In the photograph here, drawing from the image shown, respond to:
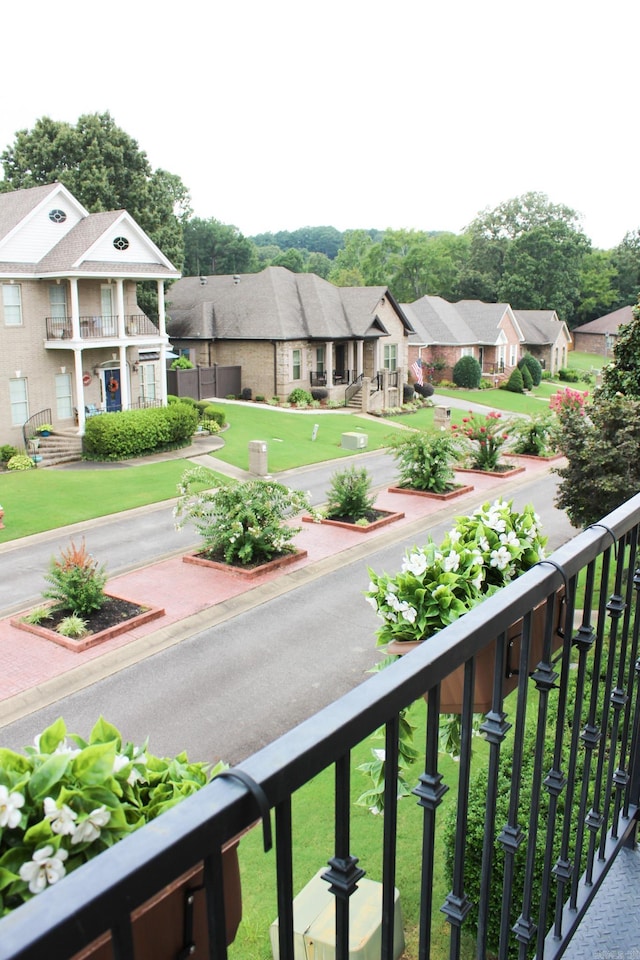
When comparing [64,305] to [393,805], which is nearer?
[393,805]

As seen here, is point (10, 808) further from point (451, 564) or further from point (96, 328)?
point (96, 328)

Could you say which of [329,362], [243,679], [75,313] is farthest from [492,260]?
[243,679]

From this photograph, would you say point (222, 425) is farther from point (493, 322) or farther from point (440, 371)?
point (493, 322)

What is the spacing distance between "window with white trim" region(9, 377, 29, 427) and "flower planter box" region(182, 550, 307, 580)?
50.9 ft

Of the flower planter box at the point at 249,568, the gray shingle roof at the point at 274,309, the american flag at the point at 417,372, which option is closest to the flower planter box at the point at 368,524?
the flower planter box at the point at 249,568

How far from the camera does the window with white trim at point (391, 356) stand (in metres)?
52.6

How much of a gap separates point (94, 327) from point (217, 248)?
62.1 metres

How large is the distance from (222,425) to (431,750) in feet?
122

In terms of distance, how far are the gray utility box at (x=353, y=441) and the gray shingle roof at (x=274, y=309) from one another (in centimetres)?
1313

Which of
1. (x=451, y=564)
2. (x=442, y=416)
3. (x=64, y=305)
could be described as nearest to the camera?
(x=451, y=564)

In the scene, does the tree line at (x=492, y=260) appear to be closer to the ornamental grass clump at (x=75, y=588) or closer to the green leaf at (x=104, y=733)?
the ornamental grass clump at (x=75, y=588)

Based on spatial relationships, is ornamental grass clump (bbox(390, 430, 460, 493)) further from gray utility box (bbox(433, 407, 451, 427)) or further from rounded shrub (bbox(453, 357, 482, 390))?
rounded shrub (bbox(453, 357, 482, 390))

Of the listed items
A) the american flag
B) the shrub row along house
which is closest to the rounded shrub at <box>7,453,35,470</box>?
the shrub row along house

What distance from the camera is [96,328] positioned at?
3456cm
